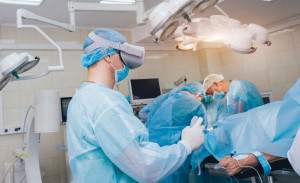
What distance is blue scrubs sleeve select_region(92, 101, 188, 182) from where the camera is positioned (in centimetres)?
99

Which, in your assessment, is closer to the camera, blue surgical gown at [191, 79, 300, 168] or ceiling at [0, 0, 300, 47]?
blue surgical gown at [191, 79, 300, 168]

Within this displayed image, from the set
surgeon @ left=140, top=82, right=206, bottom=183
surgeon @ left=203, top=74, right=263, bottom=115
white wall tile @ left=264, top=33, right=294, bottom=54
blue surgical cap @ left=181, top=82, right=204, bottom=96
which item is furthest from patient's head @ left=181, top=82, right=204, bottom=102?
white wall tile @ left=264, top=33, right=294, bottom=54

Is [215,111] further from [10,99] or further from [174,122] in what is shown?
[10,99]

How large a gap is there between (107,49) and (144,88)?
8.30ft

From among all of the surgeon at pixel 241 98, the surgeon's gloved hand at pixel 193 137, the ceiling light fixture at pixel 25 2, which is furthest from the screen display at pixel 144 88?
the surgeon's gloved hand at pixel 193 137

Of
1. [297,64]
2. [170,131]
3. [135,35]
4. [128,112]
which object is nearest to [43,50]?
[135,35]

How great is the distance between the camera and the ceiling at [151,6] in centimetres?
300

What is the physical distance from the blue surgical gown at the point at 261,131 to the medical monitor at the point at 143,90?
1.85m

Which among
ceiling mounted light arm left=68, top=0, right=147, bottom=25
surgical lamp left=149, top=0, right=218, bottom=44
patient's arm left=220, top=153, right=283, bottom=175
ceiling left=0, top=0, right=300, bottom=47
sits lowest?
patient's arm left=220, top=153, right=283, bottom=175

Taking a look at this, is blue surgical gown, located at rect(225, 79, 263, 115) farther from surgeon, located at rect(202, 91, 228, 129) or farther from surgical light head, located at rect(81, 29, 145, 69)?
surgical light head, located at rect(81, 29, 145, 69)

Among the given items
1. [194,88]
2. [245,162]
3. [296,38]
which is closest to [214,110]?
[194,88]

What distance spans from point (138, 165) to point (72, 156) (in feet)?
1.01

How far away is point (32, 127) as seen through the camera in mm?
2352

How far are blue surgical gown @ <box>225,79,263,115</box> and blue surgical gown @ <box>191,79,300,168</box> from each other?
0.87m
